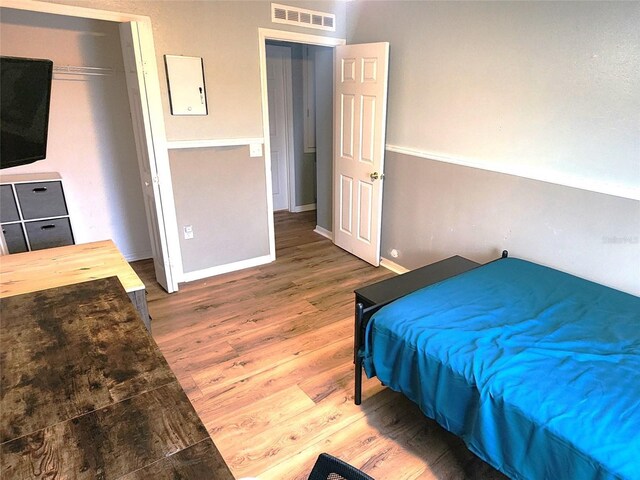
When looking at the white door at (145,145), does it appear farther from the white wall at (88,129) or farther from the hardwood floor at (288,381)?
the white wall at (88,129)

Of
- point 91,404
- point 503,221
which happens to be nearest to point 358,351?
point 91,404

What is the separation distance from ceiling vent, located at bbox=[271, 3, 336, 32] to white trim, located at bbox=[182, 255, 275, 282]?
7.08 ft

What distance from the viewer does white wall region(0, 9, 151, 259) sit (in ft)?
10.3

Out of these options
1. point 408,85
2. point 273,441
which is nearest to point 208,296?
point 273,441

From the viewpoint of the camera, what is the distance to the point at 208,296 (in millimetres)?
3266

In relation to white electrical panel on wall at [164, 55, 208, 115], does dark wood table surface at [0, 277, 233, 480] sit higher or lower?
lower

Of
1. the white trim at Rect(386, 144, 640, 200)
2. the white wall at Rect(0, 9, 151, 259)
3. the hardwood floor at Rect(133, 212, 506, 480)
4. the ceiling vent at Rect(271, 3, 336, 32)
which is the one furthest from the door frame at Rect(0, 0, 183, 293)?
the white trim at Rect(386, 144, 640, 200)

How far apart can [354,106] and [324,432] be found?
2.79 m

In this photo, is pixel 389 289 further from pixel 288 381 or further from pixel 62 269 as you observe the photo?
pixel 62 269

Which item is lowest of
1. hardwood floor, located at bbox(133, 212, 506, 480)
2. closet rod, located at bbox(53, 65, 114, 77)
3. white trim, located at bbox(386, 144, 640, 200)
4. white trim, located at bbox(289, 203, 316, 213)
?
hardwood floor, located at bbox(133, 212, 506, 480)

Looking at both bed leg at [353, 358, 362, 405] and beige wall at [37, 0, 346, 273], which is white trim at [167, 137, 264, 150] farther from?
bed leg at [353, 358, 362, 405]

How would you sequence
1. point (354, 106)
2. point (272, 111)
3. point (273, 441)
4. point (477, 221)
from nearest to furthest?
point (273, 441) → point (477, 221) → point (354, 106) → point (272, 111)

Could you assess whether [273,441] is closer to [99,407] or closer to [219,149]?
[99,407]

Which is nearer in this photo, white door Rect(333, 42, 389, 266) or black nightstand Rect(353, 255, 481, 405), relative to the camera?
black nightstand Rect(353, 255, 481, 405)
